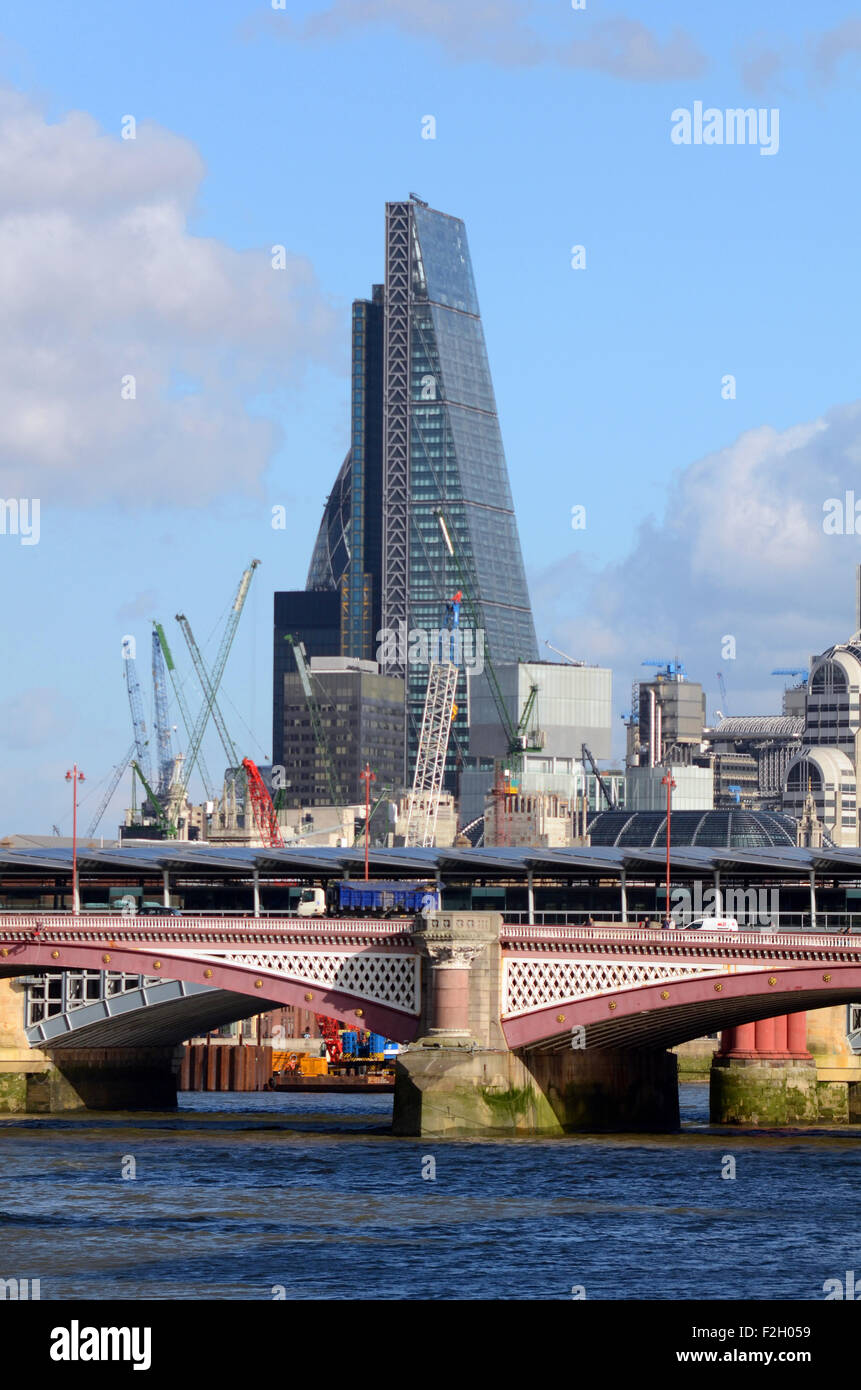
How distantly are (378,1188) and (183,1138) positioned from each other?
23832 mm

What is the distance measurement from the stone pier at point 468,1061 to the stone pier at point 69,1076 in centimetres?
2695

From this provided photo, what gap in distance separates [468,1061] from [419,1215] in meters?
27.4

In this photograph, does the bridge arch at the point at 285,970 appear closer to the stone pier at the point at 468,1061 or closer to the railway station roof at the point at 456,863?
the stone pier at the point at 468,1061

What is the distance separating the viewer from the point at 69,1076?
126500 millimetres

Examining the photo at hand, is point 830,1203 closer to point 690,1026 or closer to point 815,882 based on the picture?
point 690,1026

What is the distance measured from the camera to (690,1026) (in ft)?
367

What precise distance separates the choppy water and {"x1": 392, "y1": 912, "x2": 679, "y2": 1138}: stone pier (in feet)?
6.72

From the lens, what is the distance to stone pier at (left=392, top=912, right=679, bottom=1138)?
10056 cm

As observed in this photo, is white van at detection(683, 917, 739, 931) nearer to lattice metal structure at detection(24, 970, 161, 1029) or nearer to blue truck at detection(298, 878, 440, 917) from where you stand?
blue truck at detection(298, 878, 440, 917)

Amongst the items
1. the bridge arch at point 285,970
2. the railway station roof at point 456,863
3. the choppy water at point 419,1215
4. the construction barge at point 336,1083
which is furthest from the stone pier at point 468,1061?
the construction barge at point 336,1083

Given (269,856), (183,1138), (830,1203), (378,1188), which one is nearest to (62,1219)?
(378,1188)

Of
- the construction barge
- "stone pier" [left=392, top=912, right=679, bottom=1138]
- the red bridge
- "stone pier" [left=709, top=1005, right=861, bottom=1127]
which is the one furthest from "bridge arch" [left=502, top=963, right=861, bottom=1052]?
the construction barge

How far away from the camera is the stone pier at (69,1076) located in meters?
124
